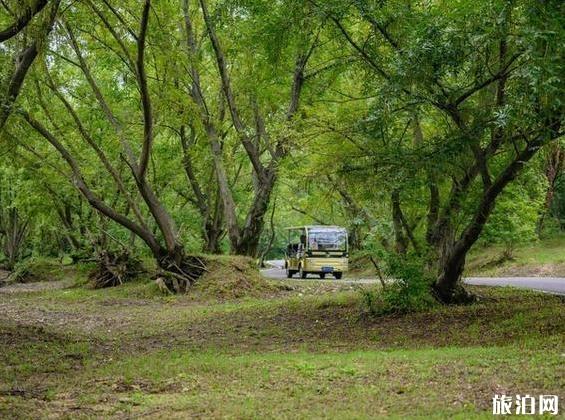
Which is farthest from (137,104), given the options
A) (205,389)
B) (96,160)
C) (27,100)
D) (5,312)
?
(205,389)

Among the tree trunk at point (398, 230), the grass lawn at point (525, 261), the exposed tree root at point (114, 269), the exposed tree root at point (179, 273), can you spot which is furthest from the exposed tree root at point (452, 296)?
the exposed tree root at point (114, 269)

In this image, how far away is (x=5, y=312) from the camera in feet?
57.5

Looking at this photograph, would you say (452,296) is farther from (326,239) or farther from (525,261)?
(326,239)

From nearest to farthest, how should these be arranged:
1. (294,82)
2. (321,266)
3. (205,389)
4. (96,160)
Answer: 1. (205,389)
2. (294,82)
3. (96,160)
4. (321,266)

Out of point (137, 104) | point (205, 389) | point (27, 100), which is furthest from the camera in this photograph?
point (137, 104)

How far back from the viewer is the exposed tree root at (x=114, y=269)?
25.3 m

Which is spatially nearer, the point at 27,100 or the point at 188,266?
the point at 27,100

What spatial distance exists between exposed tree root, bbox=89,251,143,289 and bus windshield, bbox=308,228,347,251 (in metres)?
11.0

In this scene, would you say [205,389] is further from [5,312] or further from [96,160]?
[96,160]

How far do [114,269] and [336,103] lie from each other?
1215cm

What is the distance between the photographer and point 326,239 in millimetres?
34281

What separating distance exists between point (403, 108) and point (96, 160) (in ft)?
60.7

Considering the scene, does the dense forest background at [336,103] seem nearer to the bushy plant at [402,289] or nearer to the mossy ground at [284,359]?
the bushy plant at [402,289]

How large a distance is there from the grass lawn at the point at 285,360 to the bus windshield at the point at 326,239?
1692 centimetres
